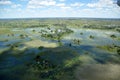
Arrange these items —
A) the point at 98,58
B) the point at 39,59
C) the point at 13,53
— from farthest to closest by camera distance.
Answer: the point at 13,53 < the point at 98,58 < the point at 39,59

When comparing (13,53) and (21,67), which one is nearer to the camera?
(21,67)

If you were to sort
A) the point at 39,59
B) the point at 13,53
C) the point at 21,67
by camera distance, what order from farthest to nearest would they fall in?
1. the point at 13,53
2. the point at 39,59
3. the point at 21,67

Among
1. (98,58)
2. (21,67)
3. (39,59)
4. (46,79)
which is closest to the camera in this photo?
(46,79)

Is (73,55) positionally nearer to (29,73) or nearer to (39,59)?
(39,59)

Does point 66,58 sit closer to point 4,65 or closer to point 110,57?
point 110,57

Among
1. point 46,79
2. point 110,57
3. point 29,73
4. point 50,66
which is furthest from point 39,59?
point 110,57

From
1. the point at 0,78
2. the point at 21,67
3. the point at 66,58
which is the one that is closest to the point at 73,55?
the point at 66,58

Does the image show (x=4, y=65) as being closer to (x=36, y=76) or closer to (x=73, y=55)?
(x=36, y=76)

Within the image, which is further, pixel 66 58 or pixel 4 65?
pixel 66 58

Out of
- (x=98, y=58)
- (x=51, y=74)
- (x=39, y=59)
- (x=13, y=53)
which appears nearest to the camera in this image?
(x=51, y=74)
